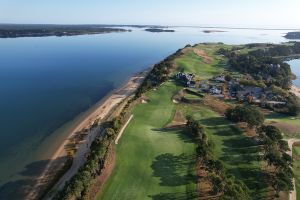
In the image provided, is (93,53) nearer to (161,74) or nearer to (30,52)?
(30,52)

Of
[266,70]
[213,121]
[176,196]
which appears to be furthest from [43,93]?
[266,70]

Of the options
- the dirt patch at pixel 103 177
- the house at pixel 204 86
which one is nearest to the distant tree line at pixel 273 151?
the dirt patch at pixel 103 177

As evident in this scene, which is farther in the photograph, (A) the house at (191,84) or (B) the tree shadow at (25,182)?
(A) the house at (191,84)

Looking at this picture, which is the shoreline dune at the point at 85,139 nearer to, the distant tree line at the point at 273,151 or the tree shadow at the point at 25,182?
the tree shadow at the point at 25,182

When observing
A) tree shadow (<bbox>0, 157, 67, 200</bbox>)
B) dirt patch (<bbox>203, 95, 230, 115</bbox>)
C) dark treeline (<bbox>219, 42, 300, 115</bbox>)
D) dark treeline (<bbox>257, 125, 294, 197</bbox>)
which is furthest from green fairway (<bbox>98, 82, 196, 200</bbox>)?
dark treeline (<bbox>219, 42, 300, 115</bbox>)

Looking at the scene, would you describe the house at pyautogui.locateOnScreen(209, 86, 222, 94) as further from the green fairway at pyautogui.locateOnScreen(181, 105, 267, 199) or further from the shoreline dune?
the shoreline dune
